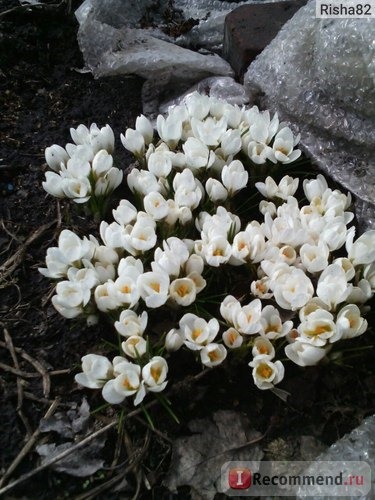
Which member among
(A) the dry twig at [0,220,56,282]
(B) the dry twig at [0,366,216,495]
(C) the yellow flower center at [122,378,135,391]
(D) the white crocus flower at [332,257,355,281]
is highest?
(D) the white crocus flower at [332,257,355,281]

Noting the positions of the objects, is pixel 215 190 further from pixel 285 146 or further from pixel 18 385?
pixel 18 385

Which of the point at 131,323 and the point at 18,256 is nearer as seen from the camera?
the point at 131,323

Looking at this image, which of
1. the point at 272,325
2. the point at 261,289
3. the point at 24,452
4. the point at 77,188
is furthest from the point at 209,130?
the point at 24,452

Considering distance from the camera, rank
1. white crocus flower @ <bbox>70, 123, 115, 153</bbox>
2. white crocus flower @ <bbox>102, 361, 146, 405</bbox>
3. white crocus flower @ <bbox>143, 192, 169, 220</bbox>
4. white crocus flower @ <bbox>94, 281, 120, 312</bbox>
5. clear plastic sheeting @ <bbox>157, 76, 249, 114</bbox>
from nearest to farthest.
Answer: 1. white crocus flower @ <bbox>102, 361, 146, 405</bbox>
2. white crocus flower @ <bbox>94, 281, 120, 312</bbox>
3. white crocus flower @ <bbox>143, 192, 169, 220</bbox>
4. white crocus flower @ <bbox>70, 123, 115, 153</bbox>
5. clear plastic sheeting @ <bbox>157, 76, 249, 114</bbox>

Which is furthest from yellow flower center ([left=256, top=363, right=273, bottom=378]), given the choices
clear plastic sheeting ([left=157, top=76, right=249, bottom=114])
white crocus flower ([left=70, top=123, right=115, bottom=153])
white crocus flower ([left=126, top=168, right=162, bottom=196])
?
clear plastic sheeting ([left=157, top=76, right=249, bottom=114])

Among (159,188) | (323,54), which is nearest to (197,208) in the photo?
(159,188)

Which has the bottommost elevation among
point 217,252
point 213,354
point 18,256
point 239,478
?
point 239,478

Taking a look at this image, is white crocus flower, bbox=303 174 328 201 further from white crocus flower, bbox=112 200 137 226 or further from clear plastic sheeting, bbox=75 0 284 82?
clear plastic sheeting, bbox=75 0 284 82

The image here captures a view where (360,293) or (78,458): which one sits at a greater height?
(360,293)
